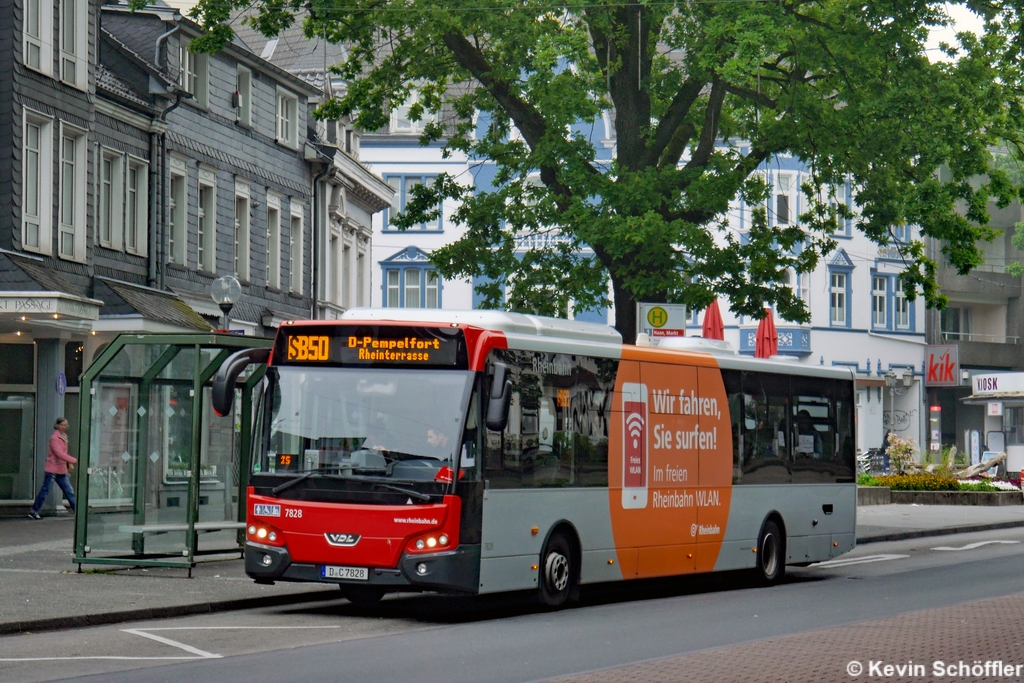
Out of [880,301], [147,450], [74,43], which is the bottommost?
[147,450]

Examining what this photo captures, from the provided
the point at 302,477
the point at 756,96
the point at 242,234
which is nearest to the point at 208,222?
the point at 242,234

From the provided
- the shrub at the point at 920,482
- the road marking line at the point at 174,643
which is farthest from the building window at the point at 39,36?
the shrub at the point at 920,482

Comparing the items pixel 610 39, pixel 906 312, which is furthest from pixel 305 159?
pixel 906 312

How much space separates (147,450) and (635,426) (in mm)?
5593

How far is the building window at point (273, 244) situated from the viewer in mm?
38844

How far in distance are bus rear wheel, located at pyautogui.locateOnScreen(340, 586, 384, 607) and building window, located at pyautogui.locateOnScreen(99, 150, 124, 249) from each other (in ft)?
53.5

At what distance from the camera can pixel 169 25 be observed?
32.3 metres

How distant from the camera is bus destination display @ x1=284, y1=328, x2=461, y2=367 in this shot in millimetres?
14164

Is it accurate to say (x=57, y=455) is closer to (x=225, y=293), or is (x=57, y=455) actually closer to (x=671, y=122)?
(x=225, y=293)

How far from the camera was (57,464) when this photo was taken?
25984mm

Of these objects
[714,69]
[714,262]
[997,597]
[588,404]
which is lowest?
[997,597]

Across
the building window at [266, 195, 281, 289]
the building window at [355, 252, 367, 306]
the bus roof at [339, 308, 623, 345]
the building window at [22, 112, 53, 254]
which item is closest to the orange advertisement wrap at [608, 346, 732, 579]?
the bus roof at [339, 308, 623, 345]

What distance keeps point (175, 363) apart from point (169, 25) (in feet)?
53.9

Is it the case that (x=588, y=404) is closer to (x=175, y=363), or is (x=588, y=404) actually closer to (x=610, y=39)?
(x=175, y=363)
